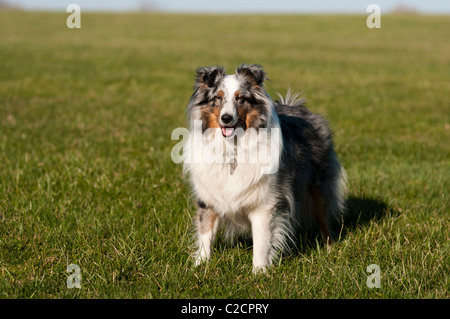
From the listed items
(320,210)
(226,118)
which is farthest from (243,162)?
(320,210)

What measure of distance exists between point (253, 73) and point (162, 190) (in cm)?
242

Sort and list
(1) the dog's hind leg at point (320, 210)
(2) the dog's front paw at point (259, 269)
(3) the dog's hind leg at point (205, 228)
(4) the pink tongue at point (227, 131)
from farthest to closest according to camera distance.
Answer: (1) the dog's hind leg at point (320, 210), (3) the dog's hind leg at point (205, 228), (2) the dog's front paw at point (259, 269), (4) the pink tongue at point (227, 131)

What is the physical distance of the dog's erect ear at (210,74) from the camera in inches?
154

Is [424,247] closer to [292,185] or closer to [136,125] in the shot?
[292,185]

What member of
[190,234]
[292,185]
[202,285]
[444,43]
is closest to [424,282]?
[292,185]

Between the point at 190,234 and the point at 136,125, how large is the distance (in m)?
4.99

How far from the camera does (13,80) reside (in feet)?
46.5

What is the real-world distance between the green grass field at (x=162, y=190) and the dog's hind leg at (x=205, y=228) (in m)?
0.15

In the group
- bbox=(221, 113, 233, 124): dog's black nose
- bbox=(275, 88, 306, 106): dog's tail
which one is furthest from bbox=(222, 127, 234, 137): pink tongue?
bbox=(275, 88, 306, 106): dog's tail

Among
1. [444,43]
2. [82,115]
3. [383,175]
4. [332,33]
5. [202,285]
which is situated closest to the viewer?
[202,285]

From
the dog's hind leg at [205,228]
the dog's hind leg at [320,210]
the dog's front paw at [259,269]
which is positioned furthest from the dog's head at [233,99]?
the dog's hind leg at [320,210]

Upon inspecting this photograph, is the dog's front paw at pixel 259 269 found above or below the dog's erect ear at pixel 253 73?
below

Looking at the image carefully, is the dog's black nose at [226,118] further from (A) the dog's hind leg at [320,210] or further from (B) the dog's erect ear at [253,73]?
(A) the dog's hind leg at [320,210]

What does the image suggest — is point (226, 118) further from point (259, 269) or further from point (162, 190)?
point (162, 190)
